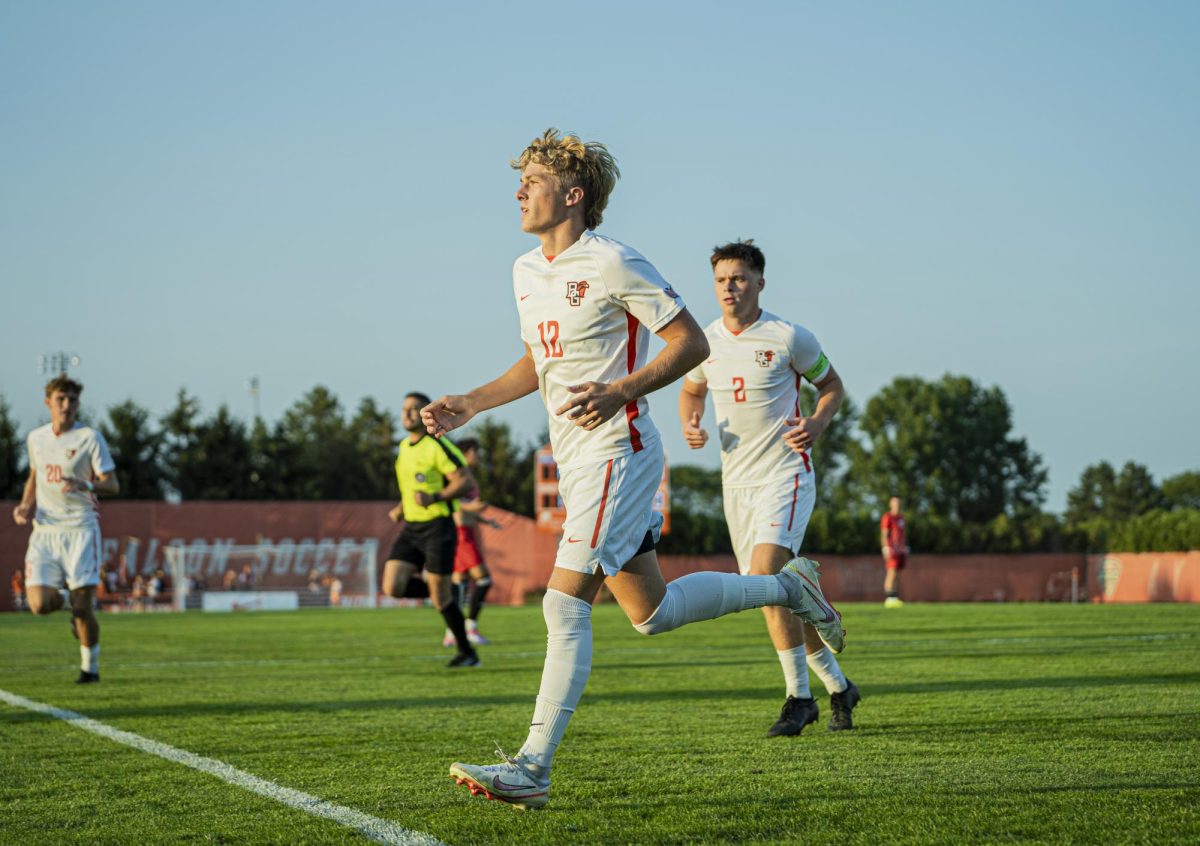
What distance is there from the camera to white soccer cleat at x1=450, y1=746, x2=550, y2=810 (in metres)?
4.09

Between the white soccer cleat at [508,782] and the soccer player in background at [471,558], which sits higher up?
the soccer player in background at [471,558]

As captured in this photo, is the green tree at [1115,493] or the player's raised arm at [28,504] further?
the green tree at [1115,493]

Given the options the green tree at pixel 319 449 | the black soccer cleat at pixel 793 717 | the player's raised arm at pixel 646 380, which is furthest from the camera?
the green tree at pixel 319 449

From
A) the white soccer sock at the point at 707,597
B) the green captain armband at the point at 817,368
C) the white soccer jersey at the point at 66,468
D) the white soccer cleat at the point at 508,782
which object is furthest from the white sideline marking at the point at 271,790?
the green captain armband at the point at 817,368

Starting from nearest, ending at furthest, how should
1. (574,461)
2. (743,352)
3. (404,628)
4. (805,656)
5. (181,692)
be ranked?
(574,461) → (805,656) → (743,352) → (181,692) → (404,628)

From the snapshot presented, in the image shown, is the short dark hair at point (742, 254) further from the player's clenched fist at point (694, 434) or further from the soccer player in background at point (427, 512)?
the soccer player in background at point (427, 512)

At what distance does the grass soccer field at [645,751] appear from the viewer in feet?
13.2

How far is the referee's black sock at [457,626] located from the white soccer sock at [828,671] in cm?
541

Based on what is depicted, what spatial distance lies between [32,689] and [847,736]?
6077mm

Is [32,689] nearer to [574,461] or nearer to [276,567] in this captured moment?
[574,461]

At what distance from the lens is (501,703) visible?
8.04 metres

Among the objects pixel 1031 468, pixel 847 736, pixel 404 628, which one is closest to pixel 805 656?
pixel 847 736

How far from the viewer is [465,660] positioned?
11602mm

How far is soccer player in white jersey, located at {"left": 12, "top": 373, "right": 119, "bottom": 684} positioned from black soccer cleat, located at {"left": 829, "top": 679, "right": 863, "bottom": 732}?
597cm
